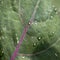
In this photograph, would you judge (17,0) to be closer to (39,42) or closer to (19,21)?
(19,21)

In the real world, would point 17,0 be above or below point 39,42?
above

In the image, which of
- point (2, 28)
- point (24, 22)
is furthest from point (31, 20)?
point (2, 28)

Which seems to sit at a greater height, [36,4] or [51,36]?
[36,4]

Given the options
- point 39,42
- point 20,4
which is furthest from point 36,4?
point 39,42

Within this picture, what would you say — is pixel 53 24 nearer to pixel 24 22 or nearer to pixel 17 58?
pixel 24 22

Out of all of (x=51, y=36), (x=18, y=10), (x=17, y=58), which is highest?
(x=18, y=10)

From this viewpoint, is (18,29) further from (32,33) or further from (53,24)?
(53,24)

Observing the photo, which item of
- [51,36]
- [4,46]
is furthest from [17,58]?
[51,36]
